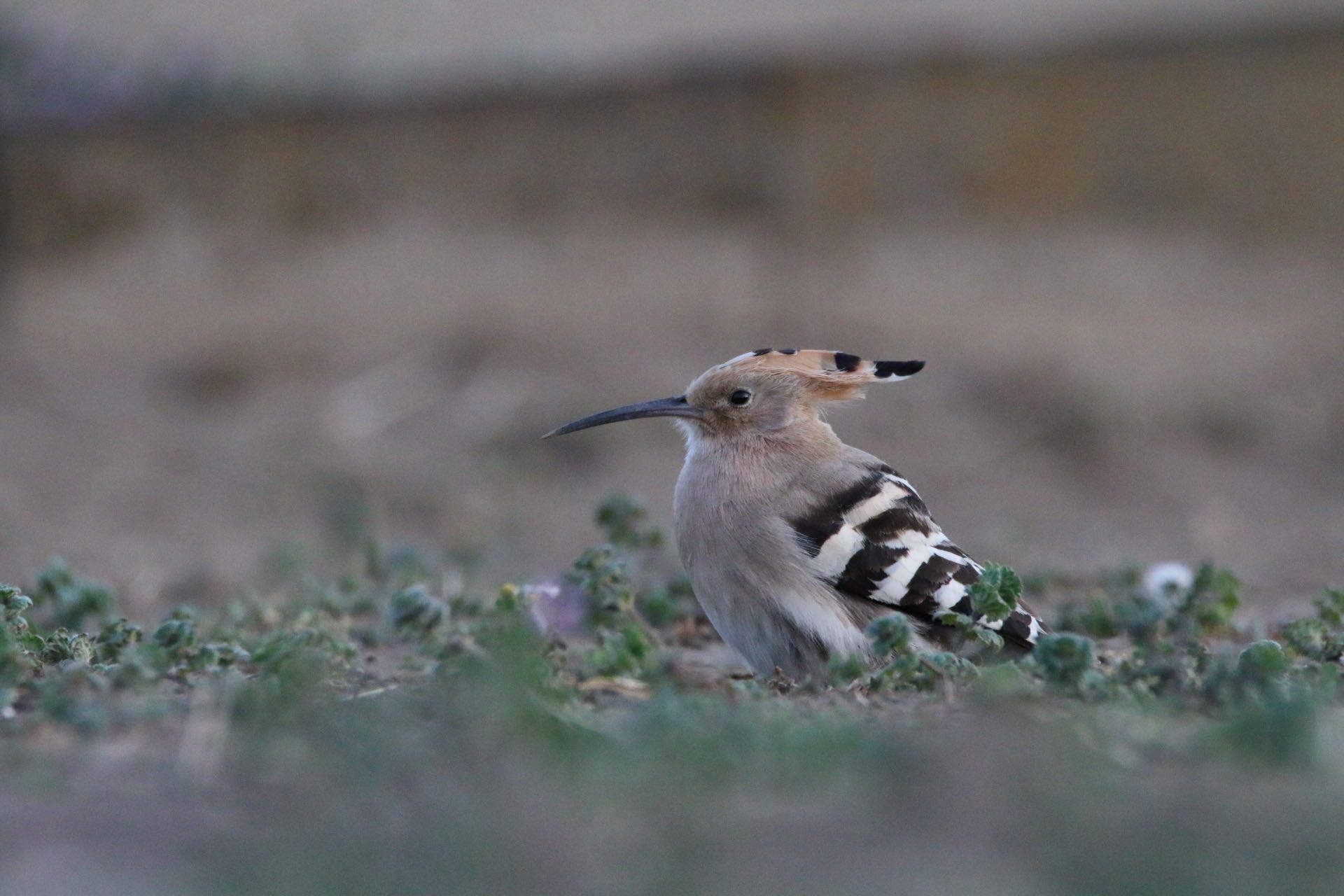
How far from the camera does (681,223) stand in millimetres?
7727

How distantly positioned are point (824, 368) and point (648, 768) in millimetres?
1882

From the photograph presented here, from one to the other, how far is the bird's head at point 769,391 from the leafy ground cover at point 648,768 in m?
0.69

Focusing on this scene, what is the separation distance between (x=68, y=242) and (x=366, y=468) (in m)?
2.09

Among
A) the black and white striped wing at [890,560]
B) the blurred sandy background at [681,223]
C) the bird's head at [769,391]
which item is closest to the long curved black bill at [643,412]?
the bird's head at [769,391]

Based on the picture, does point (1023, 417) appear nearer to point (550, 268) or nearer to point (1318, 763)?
point (550, 268)

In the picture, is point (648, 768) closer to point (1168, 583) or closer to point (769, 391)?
point (769, 391)

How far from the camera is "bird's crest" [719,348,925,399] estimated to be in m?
3.83

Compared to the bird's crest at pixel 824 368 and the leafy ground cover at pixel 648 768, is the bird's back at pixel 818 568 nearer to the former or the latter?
the leafy ground cover at pixel 648 768

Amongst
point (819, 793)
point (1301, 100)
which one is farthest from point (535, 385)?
point (819, 793)

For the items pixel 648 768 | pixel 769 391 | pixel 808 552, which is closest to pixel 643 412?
pixel 769 391

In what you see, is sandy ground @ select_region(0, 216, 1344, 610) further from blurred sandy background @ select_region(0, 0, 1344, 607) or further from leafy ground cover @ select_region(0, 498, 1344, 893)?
leafy ground cover @ select_region(0, 498, 1344, 893)

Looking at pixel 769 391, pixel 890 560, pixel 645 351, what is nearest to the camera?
pixel 890 560

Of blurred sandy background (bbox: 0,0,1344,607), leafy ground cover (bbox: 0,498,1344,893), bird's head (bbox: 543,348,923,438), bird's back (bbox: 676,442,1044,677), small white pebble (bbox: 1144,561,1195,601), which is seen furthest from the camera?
blurred sandy background (bbox: 0,0,1344,607)

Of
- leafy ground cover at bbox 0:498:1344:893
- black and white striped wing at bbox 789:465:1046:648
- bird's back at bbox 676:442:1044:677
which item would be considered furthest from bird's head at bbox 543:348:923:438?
leafy ground cover at bbox 0:498:1344:893
